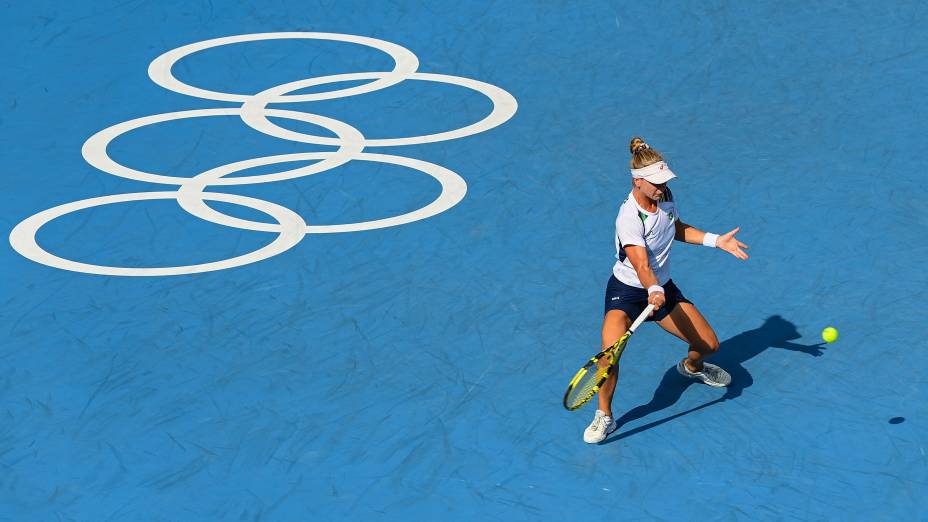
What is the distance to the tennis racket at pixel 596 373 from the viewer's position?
890cm

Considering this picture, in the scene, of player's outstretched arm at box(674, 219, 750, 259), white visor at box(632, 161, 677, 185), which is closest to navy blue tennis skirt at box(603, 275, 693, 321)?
player's outstretched arm at box(674, 219, 750, 259)

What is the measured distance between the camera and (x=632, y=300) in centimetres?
939

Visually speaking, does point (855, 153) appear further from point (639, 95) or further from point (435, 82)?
point (435, 82)

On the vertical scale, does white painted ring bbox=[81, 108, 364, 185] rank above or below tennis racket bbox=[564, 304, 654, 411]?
above

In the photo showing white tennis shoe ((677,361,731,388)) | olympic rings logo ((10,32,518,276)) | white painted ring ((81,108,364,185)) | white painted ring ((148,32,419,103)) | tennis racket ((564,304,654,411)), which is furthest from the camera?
white painted ring ((148,32,419,103))

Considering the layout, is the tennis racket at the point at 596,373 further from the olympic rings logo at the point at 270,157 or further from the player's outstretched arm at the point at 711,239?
the olympic rings logo at the point at 270,157

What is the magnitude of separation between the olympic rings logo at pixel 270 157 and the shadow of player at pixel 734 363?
3.41m

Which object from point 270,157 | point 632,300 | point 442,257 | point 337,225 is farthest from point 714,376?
point 270,157

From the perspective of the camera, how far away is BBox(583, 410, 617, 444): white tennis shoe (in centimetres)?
928

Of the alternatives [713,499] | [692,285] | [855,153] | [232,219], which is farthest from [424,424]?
[855,153]

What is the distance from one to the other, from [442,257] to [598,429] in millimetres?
3070

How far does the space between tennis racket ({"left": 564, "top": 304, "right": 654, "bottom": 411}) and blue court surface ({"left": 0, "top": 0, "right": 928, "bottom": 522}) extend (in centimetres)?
42

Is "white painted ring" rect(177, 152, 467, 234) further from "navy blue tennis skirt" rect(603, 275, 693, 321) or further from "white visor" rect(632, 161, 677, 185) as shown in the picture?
"white visor" rect(632, 161, 677, 185)

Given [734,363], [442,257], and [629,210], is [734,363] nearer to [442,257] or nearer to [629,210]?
[629,210]
